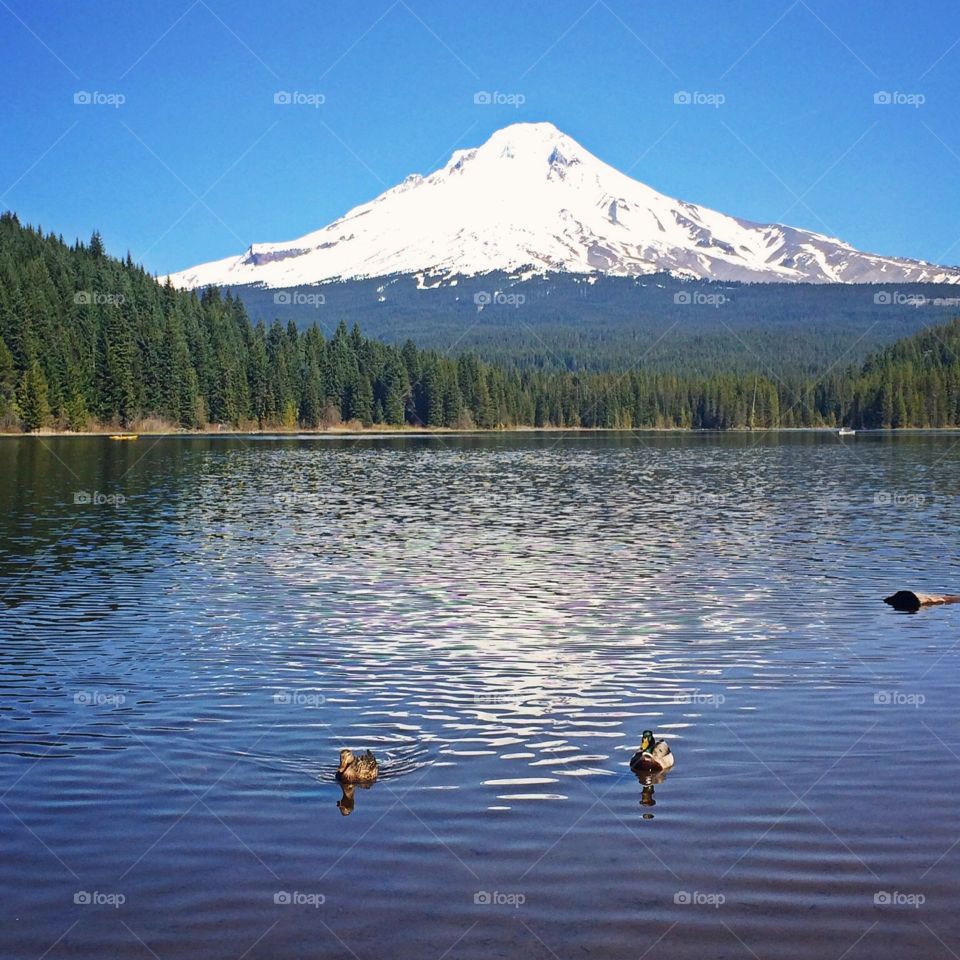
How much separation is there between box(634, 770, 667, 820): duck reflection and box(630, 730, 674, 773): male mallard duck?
0.07m

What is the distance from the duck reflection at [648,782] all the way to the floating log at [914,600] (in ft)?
53.2

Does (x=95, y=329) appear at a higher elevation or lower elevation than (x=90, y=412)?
higher

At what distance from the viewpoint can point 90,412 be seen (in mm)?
165500

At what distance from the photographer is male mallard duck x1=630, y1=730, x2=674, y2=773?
1642cm

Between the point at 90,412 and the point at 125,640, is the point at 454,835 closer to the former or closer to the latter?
the point at 125,640

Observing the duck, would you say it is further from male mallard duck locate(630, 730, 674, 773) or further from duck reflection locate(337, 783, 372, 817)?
male mallard duck locate(630, 730, 674, 773)

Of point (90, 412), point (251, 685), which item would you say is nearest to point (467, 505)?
point (251, 685)

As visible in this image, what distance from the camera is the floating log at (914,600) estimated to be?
30438 mm

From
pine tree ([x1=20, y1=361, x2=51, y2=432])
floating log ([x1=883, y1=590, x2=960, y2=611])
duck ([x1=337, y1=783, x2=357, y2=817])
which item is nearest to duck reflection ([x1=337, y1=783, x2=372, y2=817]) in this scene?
duck ([x1=337, y1=783, x2=357, y2=817])

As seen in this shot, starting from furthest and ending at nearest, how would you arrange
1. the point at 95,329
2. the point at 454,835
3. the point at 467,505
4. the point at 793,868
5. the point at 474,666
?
the point at 95,329 < the point at 467,505 < the point at 474,666 < the point at 454,835 < the point at 793,868

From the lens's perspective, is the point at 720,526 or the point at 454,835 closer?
the point at 454,835

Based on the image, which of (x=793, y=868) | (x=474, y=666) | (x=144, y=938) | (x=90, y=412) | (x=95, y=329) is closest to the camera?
(x=144, y=938)

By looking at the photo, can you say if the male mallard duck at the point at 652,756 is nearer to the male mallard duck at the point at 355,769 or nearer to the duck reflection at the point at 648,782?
the duck reflection at the point at 648,782

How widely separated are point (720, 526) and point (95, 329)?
476ft
